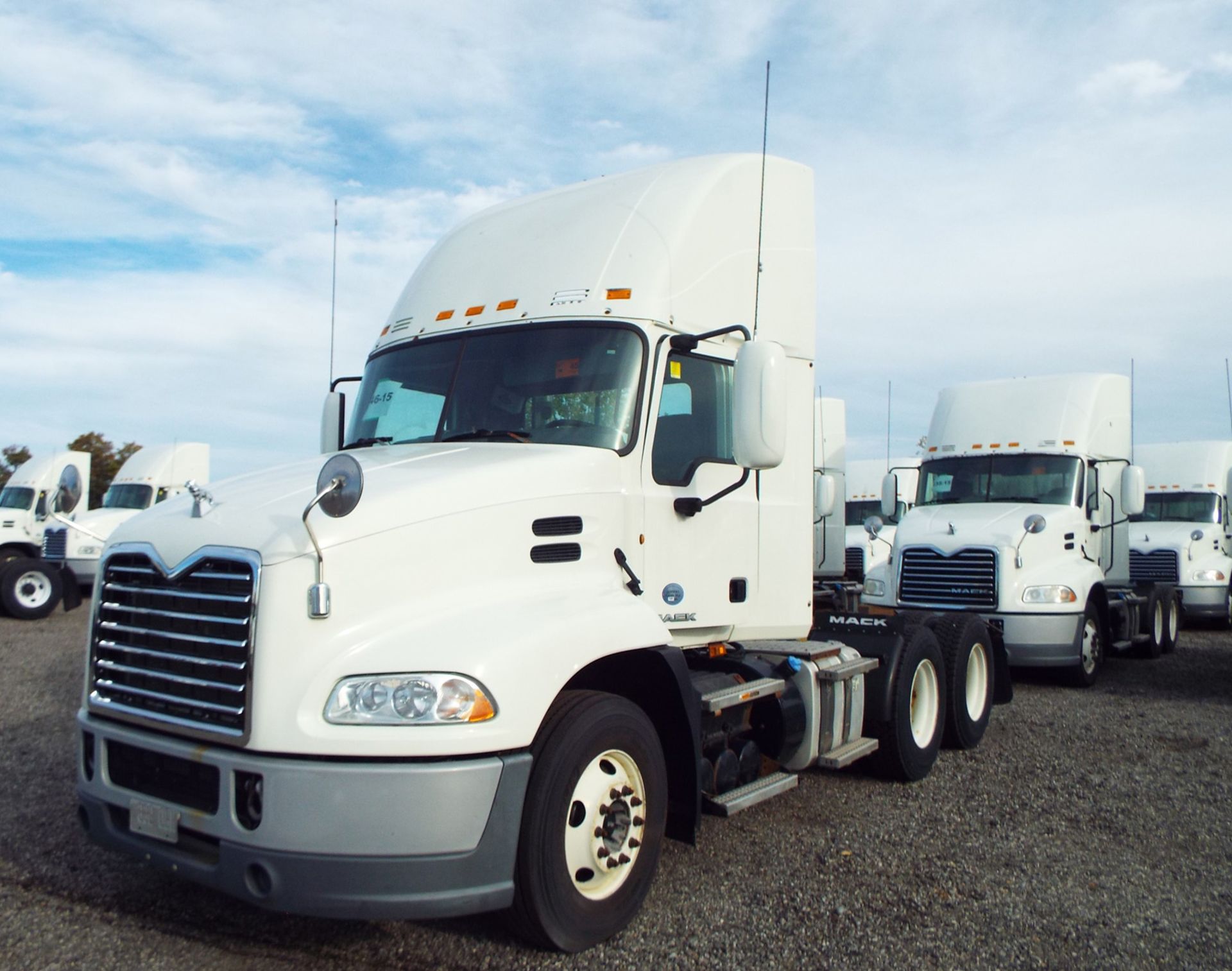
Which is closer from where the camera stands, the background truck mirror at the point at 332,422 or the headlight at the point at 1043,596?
the background truck mirror at the point at 332,422

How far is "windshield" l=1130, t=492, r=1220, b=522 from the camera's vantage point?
60.2 ft

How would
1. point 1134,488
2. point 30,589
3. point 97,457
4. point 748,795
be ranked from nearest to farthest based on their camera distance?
point 748,795 < point 1134,488 < point 30,589 < point 97,457

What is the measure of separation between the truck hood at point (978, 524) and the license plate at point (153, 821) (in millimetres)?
9252

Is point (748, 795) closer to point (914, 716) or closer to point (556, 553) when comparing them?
point (556, 553)

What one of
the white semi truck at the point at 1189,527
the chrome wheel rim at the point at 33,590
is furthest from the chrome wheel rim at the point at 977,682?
the chrome wheel rim at the point at 33,590

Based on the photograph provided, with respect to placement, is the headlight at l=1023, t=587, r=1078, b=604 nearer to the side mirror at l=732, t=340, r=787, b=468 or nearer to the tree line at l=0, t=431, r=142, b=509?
the side mirror at l=732, t=340, r=787, b=468

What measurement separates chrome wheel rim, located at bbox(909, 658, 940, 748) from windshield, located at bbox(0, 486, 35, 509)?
1763 cm

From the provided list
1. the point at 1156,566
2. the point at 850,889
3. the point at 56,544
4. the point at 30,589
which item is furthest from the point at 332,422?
the point at 1156,566

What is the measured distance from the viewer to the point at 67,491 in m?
5.73

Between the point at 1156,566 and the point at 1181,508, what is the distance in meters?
1.59

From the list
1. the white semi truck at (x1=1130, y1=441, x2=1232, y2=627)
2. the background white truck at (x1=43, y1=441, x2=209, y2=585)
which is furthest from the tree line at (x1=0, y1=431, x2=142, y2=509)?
the white semi truck at (x1=1130, y1=441, x2=1232, y2=627)

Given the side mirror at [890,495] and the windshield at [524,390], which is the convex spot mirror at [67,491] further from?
the side mirror at [890,495]

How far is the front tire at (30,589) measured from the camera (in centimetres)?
1725

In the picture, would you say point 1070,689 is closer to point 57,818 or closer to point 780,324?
point 780,324
